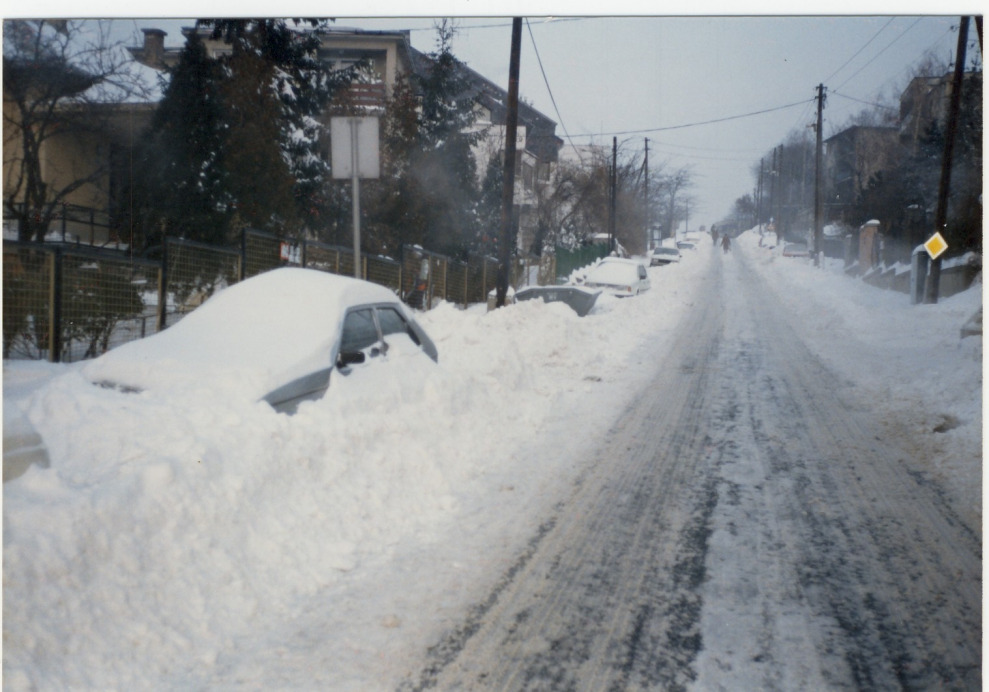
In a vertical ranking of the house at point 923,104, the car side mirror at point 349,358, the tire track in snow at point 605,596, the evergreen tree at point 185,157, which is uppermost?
the house at point 923,104

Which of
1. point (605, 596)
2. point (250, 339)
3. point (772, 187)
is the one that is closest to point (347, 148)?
point (250, 339)

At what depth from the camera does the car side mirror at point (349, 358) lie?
6109mm

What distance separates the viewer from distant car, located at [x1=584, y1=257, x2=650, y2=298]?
71.4 feet

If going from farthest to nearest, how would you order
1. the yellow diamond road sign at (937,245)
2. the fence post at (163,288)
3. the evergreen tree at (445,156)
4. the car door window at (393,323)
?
the evergreen tree at (445,156), the yellow diamond road sign at (937,245), the fence post at (163,288), the car door window at (393,323)

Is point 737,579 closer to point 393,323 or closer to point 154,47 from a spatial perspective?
point 393,323

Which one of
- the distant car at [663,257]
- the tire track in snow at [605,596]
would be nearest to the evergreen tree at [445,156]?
the tire track in snow at [605,596]

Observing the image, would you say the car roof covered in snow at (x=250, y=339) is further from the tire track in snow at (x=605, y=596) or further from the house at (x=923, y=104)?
the house at (x=923, y=104)

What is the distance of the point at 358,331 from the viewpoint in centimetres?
667

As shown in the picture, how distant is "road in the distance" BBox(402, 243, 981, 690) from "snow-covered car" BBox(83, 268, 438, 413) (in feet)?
6.79

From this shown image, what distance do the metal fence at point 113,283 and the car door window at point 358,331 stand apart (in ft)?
3.81

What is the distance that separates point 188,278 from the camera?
306 inches

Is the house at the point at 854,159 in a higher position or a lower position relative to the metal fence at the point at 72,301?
higher

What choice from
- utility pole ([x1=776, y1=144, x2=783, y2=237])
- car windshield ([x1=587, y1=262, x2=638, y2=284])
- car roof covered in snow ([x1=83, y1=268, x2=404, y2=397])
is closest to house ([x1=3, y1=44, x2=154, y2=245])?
car roof covered in snow ([x1=83, y1=268, x2=404, y2=397])

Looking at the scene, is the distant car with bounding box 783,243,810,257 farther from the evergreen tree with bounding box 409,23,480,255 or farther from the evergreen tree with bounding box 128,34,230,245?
the evergreen tree with bounding box 128,34,230,245
